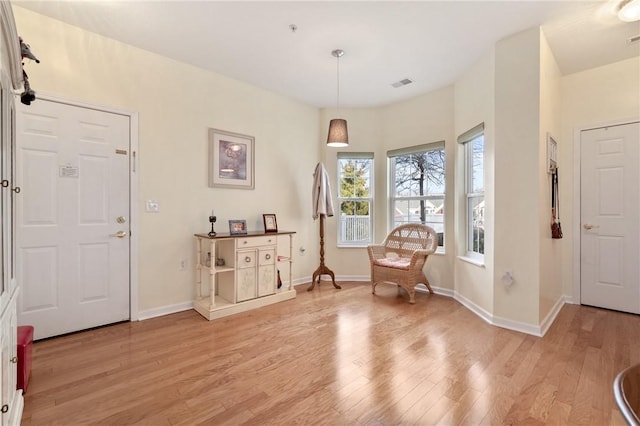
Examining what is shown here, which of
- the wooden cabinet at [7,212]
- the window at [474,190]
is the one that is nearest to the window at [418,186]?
the window at [474,190]

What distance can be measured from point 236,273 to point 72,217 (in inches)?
61.7

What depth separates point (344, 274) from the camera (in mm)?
4746

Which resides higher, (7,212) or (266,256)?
(7,212)

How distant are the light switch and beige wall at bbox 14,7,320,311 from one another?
0.15ft

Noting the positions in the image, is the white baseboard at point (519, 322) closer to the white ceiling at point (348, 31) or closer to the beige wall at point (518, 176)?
the beige wall at point (518, 176)

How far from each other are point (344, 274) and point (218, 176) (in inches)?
95.8

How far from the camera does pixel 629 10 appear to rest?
2332mm

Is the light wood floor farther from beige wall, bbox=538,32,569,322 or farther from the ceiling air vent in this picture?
the ceiling air vent

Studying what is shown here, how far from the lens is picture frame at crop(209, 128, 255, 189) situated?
3.56m

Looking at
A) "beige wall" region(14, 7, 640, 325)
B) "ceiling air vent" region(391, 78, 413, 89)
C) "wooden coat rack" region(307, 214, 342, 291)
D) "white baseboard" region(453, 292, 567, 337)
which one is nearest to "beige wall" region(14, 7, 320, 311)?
"beige wall" region(14, 7, 640, 325)

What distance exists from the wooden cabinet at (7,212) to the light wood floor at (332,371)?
1.02 ft

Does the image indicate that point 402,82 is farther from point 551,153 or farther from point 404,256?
point 404,256

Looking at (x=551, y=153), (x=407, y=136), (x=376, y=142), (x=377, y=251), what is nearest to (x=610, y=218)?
(x=551, y=153)

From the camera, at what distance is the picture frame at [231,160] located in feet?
11.7
